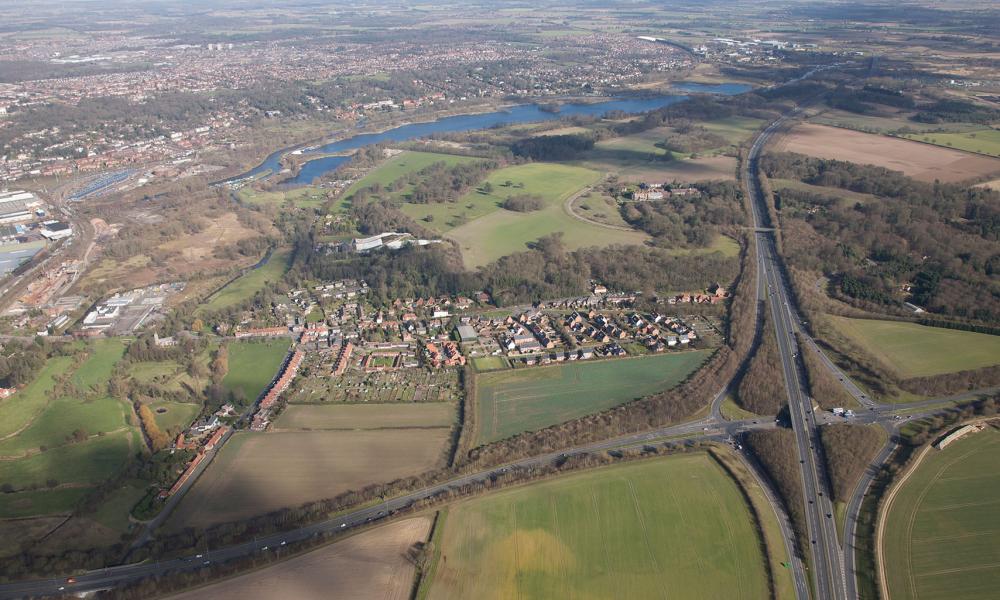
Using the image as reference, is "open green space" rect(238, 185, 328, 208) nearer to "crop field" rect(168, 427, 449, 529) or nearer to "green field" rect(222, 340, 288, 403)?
"green field" rect(222, 340, 288, 403)

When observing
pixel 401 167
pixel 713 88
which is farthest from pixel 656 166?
pixel 713 88

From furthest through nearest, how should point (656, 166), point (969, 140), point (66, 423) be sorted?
point (969, 140), point (656, 166), point (66, 423)

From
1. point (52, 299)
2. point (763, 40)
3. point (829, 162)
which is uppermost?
point (763, 40)

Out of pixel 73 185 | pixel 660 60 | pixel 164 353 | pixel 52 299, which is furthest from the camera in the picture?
pixel 660 60

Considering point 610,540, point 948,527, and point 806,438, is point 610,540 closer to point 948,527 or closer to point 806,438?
point 806,438

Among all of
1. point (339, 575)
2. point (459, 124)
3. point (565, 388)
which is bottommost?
point (339, 575)

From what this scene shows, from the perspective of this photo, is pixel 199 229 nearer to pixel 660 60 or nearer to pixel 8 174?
pixel 8 174

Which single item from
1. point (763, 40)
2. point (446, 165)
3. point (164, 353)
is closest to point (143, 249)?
point (164, 353)
